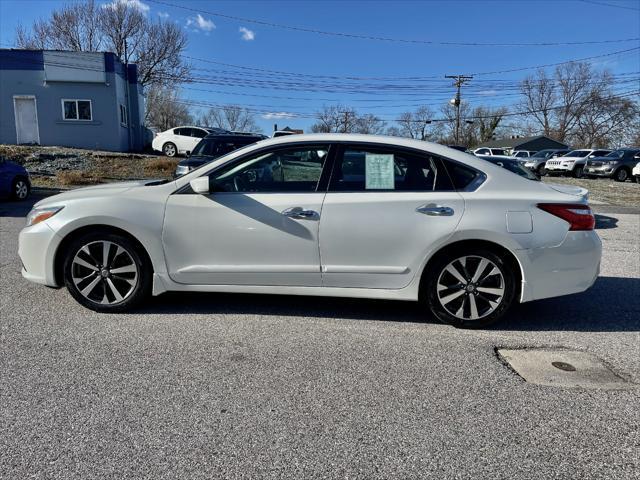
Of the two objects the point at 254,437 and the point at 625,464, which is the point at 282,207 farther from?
the point at 625,464

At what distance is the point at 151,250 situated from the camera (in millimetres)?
4125

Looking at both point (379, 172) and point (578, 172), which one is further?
point (578, 172)

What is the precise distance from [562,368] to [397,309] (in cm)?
157

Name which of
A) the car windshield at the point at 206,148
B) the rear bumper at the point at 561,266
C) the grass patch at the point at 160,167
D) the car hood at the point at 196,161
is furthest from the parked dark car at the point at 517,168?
the grass patch at the point at 160,167

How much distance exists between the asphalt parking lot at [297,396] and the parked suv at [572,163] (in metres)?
26.0

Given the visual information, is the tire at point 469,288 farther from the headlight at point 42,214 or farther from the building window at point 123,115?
the building window at point 123,115

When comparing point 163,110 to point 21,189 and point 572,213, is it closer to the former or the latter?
point 21,189

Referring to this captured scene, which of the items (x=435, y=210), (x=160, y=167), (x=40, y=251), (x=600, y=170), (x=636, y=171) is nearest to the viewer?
(x=435, y=210)

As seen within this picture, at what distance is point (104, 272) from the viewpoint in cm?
423

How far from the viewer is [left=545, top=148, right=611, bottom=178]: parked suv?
27.4 m

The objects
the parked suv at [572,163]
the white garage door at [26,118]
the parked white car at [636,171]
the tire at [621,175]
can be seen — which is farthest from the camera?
the parked suv at [572,163]

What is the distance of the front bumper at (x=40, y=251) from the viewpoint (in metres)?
4.19

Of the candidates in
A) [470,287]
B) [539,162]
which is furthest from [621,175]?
[470,287]

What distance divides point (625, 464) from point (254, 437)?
6.15ft
